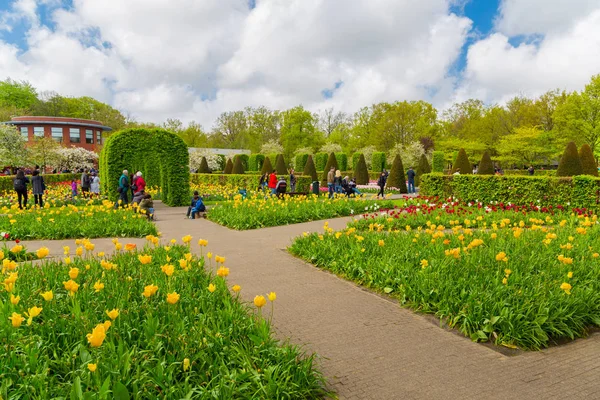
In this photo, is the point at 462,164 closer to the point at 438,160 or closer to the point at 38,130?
the point at 438,160

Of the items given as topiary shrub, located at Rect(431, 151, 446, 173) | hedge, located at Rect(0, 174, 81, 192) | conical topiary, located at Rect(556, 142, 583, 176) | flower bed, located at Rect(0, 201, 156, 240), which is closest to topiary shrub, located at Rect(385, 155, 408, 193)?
conical topiary, located at Rect(556, 142, 583, 176)

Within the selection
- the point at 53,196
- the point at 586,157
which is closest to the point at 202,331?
the point at 53,196

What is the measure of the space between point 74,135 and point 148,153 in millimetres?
45704

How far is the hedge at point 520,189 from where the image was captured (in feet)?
40.2

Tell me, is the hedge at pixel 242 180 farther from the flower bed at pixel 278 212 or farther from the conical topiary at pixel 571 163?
the conical topiary at pixel 571 163

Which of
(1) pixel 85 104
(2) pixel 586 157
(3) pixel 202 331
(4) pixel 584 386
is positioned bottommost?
(4) pixel 584 386

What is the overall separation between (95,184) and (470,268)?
59.4 ft

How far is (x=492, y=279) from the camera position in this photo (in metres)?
4.68

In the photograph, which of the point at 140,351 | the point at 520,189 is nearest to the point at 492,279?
the point at 140,351

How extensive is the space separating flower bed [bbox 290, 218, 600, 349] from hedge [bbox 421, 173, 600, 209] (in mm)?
6229

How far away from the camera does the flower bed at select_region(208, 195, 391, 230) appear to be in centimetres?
1120

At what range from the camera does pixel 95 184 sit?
1877 centimetres

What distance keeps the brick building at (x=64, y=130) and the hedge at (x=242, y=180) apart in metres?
31.4

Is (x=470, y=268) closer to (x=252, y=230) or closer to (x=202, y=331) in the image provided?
(x=202, y=331)
